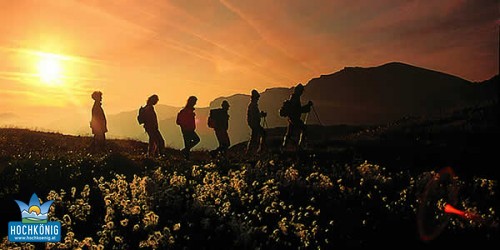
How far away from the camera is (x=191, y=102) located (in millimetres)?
23359

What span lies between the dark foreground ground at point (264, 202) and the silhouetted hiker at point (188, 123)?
3162mm

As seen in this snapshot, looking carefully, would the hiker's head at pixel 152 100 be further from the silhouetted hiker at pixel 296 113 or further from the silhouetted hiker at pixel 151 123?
the silhouetted hiker at pixel 296 113

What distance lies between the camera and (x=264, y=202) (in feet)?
39.5

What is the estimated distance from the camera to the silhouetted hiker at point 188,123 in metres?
23.0

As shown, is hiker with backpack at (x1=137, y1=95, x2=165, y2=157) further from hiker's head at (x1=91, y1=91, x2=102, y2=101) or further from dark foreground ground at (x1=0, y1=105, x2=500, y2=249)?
dark foreground ground at (x1=0, y1=105, x2=500, y2=249)

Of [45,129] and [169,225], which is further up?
[45,129]

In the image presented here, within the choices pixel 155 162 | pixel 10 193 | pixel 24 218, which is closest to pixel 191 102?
pixel 155 162

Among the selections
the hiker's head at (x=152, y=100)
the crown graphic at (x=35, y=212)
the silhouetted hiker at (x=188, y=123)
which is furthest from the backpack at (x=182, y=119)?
the crown graphic at (x=35, y=212)

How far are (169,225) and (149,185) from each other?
2.02 m

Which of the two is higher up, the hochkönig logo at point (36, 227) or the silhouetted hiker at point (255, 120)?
the silhouetted hiker at point (255, 120)

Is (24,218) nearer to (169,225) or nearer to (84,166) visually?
(169,225)

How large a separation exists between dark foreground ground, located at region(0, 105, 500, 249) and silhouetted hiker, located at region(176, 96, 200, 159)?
10.4 ft

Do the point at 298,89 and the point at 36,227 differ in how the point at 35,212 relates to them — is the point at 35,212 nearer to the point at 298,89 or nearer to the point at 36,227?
the point at 36,227

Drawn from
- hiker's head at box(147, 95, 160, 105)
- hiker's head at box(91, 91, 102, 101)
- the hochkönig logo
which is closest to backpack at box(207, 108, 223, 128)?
hiker's head at box(147, 95, 160, 105)
